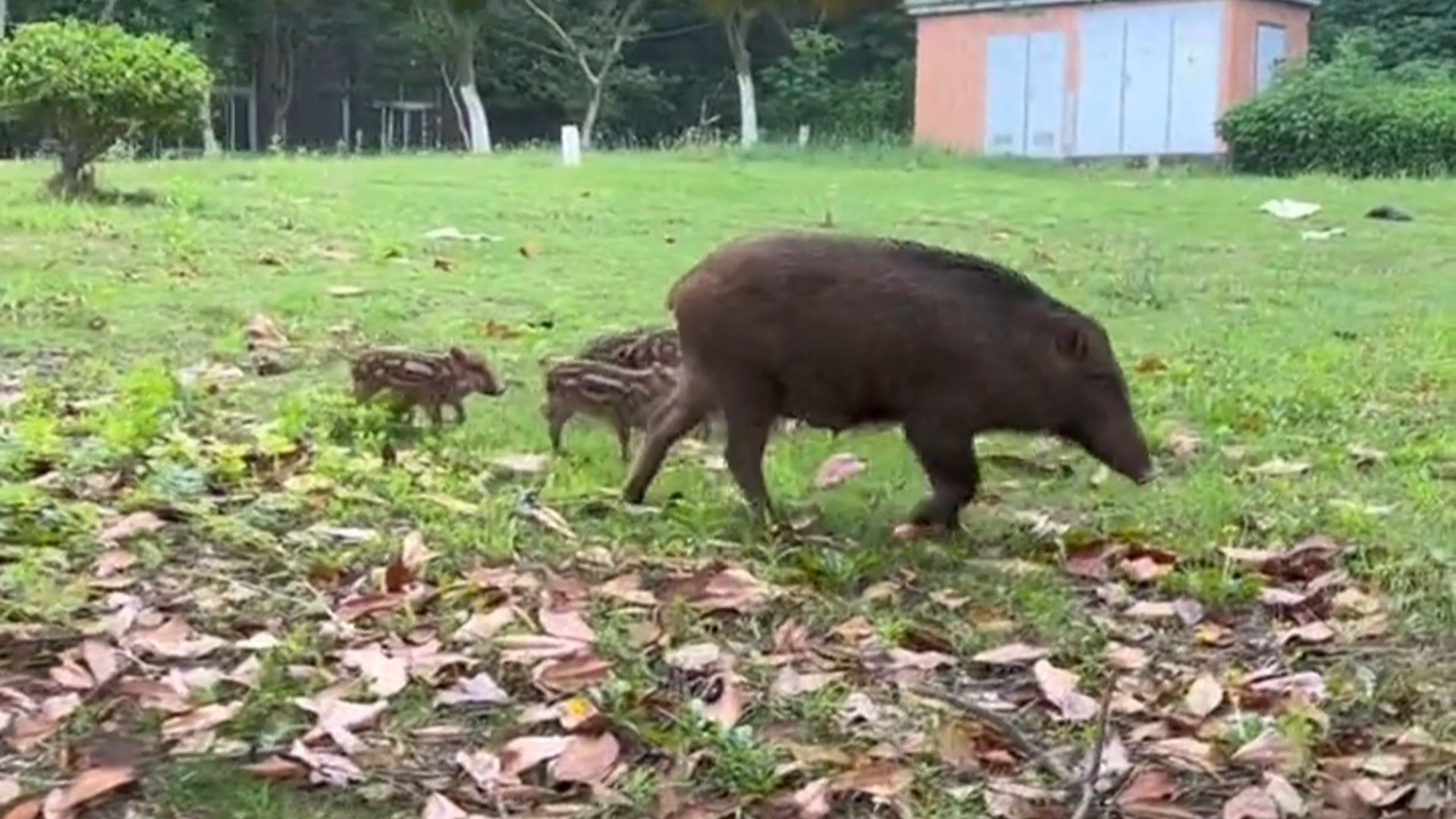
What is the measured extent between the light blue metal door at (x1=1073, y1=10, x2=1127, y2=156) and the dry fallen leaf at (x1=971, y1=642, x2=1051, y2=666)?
64.8 ft

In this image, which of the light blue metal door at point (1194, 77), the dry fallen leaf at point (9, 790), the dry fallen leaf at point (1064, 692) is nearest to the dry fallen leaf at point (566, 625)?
the dry fallen leaf at point (1064, 692)

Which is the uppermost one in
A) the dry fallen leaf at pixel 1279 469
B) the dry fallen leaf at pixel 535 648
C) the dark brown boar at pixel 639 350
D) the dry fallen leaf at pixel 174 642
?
→ the dark brown boar at pixel 639 350

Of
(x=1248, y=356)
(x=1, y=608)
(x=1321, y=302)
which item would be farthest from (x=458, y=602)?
(x=1321, y=302)

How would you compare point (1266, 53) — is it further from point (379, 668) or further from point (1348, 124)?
point (379, 668)

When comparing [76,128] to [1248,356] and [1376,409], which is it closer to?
[1248,356]

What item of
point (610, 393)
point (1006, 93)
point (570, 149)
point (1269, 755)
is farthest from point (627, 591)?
point (1006, 93)

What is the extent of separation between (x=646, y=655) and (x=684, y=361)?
1.50 m

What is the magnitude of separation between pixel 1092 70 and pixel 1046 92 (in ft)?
1.78

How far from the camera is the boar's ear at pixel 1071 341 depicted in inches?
202

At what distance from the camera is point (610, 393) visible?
5.77 m

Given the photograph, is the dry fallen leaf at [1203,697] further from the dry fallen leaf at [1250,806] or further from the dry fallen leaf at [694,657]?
the dry fallen leaf at [694,657]

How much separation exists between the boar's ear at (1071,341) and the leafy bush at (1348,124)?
580 inches

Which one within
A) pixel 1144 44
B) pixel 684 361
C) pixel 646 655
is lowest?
pixel 646 655

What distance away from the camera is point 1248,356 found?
7.58 m
